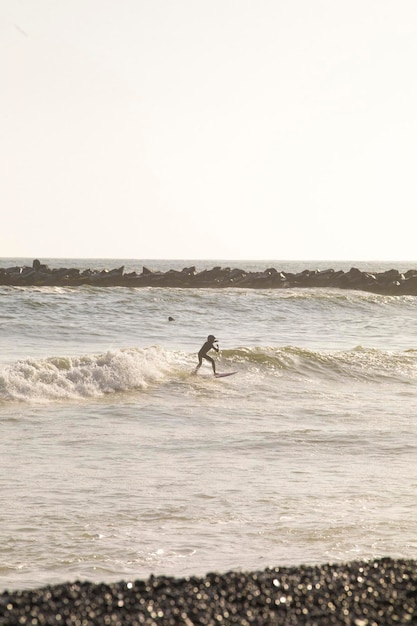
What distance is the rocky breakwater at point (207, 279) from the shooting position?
4866cm

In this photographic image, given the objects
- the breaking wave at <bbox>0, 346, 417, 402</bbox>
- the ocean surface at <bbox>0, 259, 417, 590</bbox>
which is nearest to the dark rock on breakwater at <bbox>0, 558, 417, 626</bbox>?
the ocean surface at <bbox>0, 259, 417, 590</bbox>

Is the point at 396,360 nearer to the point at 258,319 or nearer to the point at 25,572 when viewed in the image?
the point at 258,319

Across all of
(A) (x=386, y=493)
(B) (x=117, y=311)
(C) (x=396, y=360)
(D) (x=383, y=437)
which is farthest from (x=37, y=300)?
(A) (x=386, y=493)

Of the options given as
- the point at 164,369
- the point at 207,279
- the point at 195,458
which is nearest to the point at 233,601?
the point at 195,458

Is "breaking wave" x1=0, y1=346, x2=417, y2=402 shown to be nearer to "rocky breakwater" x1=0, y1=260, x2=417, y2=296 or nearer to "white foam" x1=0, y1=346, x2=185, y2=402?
"white foam" x1=0, y1=346, x2=185, y2=402

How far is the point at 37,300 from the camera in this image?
3366cm

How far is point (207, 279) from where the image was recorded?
51.7 meters

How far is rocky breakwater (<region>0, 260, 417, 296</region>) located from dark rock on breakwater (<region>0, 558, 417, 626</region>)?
43374mm

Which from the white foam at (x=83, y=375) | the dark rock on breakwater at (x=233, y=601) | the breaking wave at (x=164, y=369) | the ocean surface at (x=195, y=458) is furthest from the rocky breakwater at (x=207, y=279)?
the dark rock on breakwater at (x=233, y=601)

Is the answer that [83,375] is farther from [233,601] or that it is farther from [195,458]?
[233,601]

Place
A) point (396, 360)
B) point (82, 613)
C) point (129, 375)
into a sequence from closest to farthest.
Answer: point (82, 613) → point (129, 375) → point (396, 360)

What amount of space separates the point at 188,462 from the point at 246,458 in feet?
2.41

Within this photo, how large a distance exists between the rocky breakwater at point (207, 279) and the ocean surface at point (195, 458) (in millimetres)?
24623

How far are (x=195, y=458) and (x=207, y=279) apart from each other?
41.6 meters
